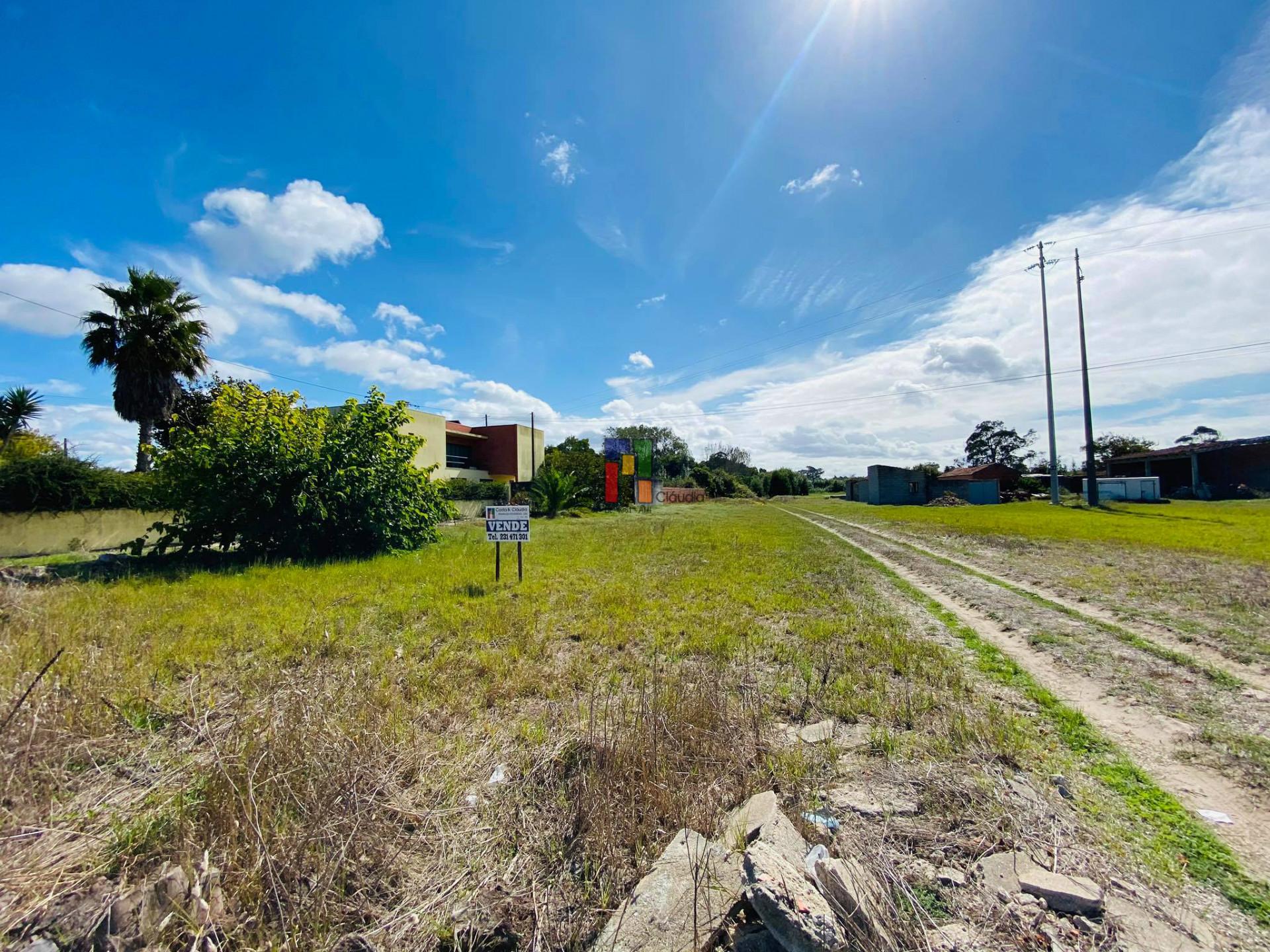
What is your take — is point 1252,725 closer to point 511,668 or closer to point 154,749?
point 511,668

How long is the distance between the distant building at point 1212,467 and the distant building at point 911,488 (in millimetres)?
11727

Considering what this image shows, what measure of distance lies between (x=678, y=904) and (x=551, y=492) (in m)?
26.1

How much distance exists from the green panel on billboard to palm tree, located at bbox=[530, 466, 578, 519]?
33.1 feet

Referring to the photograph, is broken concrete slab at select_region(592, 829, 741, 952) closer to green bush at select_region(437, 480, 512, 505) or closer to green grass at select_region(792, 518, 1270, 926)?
→ green grass at select_region(792, 518, 1270, 926)

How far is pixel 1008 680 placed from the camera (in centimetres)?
459

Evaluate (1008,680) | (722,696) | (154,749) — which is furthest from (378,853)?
(1008,680)

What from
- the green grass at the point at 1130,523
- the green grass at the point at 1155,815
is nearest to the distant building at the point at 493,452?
the green grass at the point at 1130,523

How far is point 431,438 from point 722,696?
30.6 meters

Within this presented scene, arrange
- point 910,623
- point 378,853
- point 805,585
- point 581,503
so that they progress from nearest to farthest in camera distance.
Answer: point 378,853 → point 910,623 → point 805,585 → point 581,503

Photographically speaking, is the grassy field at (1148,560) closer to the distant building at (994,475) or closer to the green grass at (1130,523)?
the green grass at (1130,523)

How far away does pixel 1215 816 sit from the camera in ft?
8.55

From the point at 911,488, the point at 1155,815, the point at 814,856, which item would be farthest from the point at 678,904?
the point at 911,488

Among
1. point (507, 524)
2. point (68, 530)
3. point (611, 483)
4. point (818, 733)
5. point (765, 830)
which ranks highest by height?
point (611, 483)

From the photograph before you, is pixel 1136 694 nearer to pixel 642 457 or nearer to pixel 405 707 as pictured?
pixel 405 707
